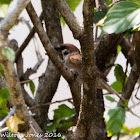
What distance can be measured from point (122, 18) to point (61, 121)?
111 centimetres

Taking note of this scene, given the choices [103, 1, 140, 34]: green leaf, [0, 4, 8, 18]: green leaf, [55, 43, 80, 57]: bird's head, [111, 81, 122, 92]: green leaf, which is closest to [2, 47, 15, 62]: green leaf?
[0, 4, 8, 18]: green leaf

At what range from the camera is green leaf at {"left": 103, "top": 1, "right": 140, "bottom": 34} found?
4.49 feet

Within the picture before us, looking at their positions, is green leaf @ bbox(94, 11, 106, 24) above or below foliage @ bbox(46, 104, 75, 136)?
above

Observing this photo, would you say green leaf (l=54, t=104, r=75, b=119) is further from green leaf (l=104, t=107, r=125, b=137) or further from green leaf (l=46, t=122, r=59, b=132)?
green leaf (l=104, t=107, r=125, b=137)

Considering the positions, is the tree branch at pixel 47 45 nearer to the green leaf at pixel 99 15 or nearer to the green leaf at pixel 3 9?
the green leaf at pixel 99 15

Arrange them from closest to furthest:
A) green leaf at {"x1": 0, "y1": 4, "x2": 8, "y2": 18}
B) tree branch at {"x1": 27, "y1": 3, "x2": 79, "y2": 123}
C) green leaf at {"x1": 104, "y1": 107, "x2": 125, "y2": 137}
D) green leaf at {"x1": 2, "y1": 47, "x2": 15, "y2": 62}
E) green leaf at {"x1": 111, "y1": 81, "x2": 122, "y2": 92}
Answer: green leaf at {"x1": 2, "y1": 47, "x2": 15, "y2": 62}
green leaf at {"x1": 0, "y1": 4, "x2": 8, "y2": 18}
green leaf at {"x1": 104, "y1": 107, "x2": 125, "y2": 137}
tree branch at {"x1": 27, "y1": 3, "x2": 79, "y2": 123}
green leaf at {"x1": 111, "y1": 81, "x2": 122, "y2": 92}

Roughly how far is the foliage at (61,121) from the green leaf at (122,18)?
0.96m

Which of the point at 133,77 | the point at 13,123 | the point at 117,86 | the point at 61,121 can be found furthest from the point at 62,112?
the point at 13,123

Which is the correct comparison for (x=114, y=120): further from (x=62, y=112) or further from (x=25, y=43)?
(x=25, y=43)

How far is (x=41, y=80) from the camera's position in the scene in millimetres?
2586

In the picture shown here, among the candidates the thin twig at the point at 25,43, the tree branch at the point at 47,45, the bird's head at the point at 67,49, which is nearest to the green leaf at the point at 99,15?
the tree branch at the point at 47,45

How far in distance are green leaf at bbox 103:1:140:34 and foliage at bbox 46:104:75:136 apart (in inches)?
37.7

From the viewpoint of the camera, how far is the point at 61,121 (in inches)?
91.6

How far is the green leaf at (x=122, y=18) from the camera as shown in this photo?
1.37 meters
